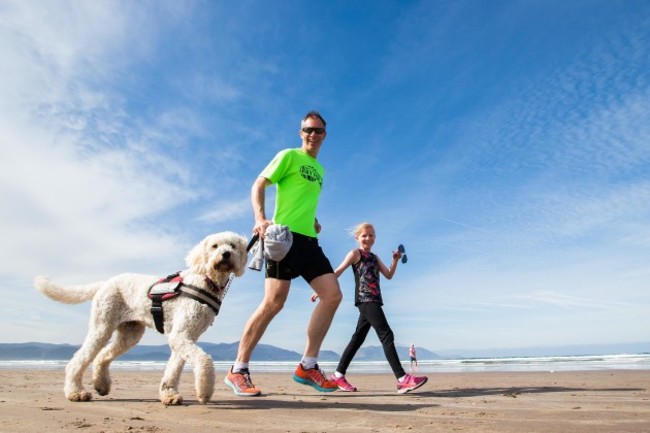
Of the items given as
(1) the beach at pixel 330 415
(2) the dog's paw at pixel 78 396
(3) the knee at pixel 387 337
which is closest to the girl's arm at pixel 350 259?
(3) the knee at pixel 387 337

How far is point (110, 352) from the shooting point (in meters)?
5.68

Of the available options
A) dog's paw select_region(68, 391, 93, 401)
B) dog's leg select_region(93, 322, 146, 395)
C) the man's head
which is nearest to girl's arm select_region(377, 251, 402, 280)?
the man's head

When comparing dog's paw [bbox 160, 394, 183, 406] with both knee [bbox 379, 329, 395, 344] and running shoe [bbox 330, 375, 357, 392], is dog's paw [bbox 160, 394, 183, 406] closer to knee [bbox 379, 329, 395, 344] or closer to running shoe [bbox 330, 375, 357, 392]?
running shoe [bbox 330, 375, 357, 392]

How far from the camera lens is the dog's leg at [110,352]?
5.65m

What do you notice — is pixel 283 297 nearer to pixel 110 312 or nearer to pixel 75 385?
pixel 110 312

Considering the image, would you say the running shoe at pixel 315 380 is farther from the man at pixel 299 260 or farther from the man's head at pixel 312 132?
the man's head at pixel 312 132

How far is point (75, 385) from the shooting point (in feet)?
17.3

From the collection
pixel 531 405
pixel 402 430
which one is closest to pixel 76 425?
pixel 402 430

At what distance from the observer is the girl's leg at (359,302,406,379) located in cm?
663

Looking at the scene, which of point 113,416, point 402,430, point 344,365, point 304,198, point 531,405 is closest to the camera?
point 402,430

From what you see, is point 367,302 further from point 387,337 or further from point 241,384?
point 241,384

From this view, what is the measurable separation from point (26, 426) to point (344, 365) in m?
4.76

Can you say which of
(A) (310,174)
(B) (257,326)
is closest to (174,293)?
(B) (257,326)

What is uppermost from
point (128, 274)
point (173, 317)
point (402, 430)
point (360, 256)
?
point (360, 256)
